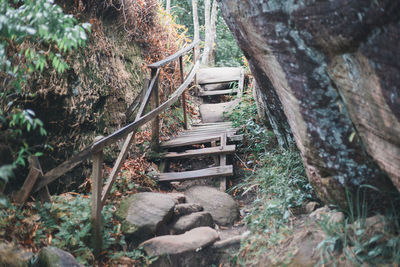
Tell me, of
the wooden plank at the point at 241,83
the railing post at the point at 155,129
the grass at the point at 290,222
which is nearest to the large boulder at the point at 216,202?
the grass at the point at 290,222

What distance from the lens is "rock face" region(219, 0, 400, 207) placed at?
89.7 inches

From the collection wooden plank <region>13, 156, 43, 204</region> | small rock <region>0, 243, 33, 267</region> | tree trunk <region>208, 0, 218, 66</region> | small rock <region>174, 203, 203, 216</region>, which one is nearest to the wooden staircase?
small rock <region>174, 203, 203, 216</region>

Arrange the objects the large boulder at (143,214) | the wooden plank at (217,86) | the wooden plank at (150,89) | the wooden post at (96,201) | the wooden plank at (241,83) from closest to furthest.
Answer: the wooden post at (96,201), the large boulder at (143,214), the wooden plank at (150,89), the wooden plank at (241,83), the wooden plank at (217,86)

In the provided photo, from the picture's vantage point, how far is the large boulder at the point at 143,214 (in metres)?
3.68

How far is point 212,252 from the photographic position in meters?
3.65

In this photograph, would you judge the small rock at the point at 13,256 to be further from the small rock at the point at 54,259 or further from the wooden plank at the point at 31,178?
the wooden plank at the point at 31,178

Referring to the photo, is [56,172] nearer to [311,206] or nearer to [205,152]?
[311,206]

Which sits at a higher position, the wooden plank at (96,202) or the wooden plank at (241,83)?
the wooden plank at (241,83)

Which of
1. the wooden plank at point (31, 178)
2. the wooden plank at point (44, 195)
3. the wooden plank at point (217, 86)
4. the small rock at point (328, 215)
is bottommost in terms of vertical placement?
the small rock at point (328, 215)

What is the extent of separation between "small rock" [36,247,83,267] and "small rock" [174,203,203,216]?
1474 mm

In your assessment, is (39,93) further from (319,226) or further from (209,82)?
(209,82)

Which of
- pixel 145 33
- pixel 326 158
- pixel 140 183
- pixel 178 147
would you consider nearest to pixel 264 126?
pixel 178 147

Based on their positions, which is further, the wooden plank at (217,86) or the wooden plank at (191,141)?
the wooden plank at (217,86)

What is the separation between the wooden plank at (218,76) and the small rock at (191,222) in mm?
5084
